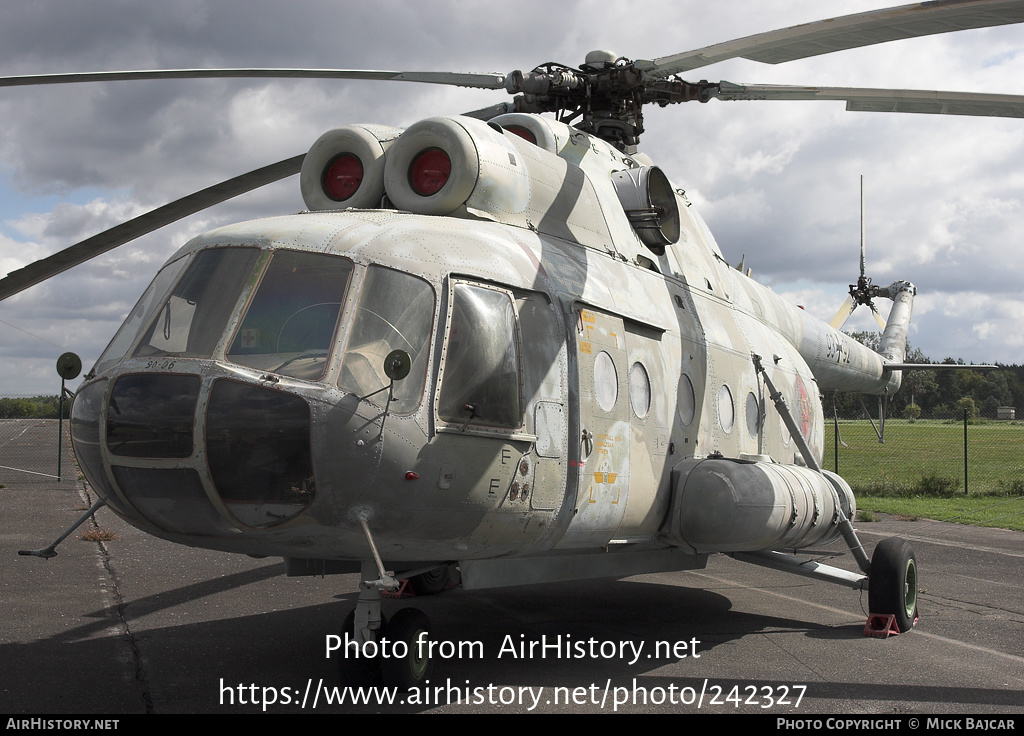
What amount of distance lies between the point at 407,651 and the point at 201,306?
2295 mm

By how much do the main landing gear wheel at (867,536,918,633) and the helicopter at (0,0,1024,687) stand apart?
0.02 metres

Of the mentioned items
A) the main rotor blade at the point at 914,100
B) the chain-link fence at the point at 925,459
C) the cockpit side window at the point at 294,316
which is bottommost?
the chain-link fence at the point at 925,459

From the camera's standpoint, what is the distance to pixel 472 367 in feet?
17.1

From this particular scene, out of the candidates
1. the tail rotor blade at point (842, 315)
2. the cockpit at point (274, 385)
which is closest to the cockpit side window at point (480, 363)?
the cockpit at point (274, 385)

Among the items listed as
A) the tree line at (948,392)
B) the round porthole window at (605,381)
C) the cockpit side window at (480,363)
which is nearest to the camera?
the cockpit side window at (480,363)

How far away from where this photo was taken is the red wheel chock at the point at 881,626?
7535mm

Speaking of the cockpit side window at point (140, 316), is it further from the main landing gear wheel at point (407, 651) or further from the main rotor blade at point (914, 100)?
the main rotor blade at point (914, 100)

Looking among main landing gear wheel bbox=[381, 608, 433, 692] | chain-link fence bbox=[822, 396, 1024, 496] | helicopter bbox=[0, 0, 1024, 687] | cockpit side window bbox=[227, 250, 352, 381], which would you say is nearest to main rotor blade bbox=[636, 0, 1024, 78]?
helicopter bbox=[0, 0, 1024, 687]

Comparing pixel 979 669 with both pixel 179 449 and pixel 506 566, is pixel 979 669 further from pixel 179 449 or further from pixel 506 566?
pixel 179 449

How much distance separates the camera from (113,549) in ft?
37.7

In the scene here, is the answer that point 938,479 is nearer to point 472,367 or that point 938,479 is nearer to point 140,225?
point 472,367

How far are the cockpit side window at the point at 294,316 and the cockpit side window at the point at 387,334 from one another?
0.13 metres

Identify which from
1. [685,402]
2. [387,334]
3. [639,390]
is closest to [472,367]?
[387,334]
